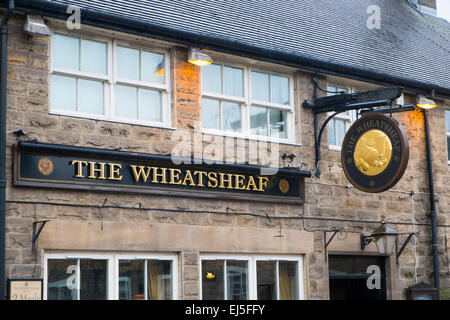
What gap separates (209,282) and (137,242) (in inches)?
57.6

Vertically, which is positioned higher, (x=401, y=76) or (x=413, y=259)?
(x=401, y=76)

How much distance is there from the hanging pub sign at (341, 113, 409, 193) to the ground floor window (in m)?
1.81

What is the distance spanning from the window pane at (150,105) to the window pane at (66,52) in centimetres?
113

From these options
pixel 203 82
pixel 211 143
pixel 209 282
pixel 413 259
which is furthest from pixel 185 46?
pixel 413 259

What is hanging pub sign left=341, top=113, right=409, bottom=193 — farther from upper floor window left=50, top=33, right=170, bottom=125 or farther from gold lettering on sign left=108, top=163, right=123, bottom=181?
gold lettering on sign left=108, top=163, right=123, bottom=181

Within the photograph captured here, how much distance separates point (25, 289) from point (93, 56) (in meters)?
3.54

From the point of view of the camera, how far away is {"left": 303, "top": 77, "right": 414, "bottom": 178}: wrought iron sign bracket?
1277 cm

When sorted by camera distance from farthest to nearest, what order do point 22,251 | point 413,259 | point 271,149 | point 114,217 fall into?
point 413,259, point 271,149, point 114,217, point 22,251

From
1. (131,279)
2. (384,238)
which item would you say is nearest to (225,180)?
(131,279)

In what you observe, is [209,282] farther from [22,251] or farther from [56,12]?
[56,12]

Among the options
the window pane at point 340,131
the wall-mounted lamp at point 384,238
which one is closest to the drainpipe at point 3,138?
the window pane at point 340,131

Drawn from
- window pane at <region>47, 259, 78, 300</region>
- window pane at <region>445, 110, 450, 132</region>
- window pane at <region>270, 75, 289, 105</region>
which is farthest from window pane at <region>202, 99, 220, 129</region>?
window pane at <region>445, 110, 450, 132</region>

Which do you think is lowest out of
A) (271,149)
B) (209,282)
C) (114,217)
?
(209,282)

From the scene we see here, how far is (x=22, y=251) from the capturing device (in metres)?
10.4
